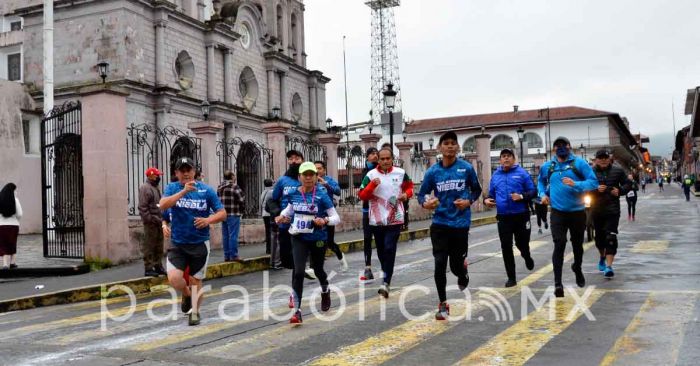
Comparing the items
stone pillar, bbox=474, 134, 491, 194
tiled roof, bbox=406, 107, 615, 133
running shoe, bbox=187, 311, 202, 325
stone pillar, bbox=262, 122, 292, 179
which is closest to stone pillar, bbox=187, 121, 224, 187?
stone pillar, bbox=262, 122, 292, 179

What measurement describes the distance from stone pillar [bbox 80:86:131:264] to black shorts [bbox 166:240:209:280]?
20.3 feet

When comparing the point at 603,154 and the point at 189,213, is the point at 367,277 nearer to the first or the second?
the point at 189,213

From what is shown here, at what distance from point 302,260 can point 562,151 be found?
379cm

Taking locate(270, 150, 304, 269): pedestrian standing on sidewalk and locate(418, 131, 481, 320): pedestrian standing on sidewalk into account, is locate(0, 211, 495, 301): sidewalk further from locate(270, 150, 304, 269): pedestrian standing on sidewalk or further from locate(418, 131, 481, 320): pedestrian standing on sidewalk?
locate(418, 131, 481, 320): pedestrian standing on sidewalk

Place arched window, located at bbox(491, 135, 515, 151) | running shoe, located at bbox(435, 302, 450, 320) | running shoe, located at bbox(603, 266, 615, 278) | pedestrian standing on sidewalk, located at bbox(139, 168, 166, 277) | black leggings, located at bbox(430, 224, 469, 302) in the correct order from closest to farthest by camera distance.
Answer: running shoe, located at bbox(435, 302, 450, 320) → black leggings, located at bbox(430, 224, 469, 302) → running shoe, located at bbox(603, 266, 615, 278) → pedestrian standing on sidewalk, located at bbox(139, 168, 166, 277) → arched window, located at bbox(491, 135, 515, 151)

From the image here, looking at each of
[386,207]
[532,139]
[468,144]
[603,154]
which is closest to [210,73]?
[603,154]

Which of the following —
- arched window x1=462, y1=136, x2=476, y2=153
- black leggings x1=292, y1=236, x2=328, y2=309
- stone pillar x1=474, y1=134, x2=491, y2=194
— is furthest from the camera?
arched window x1=462, y1=136, x2=476, y2=153

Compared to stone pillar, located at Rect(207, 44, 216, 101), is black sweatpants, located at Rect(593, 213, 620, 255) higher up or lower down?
lower down

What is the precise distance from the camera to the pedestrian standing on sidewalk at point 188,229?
24.0 feet

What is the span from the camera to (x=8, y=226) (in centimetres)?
1299

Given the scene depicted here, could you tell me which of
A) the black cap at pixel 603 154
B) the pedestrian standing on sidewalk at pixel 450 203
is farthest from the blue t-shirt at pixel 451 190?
the black cap at pixel 603 154

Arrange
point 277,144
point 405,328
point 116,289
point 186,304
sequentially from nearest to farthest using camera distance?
point 405,328
point 186,304
point 116,289
point 277,144

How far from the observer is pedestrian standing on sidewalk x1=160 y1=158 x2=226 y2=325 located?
A: 731 centimetres

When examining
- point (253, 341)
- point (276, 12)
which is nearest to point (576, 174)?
point (253, 341)
